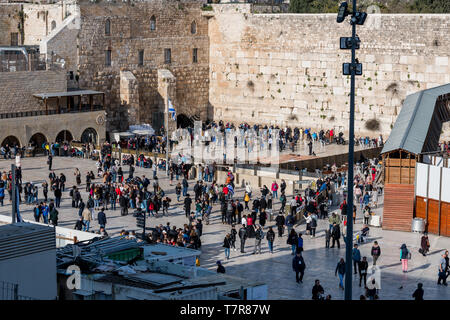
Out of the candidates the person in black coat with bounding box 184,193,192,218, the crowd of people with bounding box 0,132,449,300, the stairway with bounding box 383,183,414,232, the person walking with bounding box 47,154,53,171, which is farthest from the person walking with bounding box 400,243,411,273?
the person walking with bounding box 47,154,53,171

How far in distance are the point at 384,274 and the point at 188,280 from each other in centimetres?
970

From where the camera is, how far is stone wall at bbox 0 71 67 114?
4247cm

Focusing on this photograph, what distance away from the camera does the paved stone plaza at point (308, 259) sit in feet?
71.7

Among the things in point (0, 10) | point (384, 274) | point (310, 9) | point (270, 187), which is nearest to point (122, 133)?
point (0, 10)

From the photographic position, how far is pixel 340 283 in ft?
71.3

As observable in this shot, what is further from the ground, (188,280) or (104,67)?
(104,67)

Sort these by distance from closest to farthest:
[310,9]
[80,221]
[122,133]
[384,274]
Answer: [384,274]
[80,221]
[122,133]
[310,9]

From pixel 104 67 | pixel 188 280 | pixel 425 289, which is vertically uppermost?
pixel 104 67

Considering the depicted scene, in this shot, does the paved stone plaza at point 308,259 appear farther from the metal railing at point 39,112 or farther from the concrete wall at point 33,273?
Result: the metal railing at point 39,112

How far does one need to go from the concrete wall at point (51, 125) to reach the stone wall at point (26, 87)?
1.40 metres

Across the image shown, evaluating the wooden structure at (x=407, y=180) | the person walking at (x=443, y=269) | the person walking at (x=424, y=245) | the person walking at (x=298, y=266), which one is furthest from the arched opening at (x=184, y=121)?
the person walking at (x=443, y=269)

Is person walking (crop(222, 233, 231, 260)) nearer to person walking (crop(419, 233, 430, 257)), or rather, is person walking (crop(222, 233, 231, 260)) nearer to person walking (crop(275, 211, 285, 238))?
person walking (crop(275, 211, 285, 238))

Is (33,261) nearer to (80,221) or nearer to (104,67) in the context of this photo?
(80,221)

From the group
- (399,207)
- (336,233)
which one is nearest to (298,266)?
(336,233)
